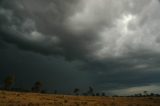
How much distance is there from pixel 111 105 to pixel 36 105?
25642 mm

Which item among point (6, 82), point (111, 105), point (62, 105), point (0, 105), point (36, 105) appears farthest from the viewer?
point (6, 82)

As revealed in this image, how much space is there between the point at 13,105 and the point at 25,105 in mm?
2926

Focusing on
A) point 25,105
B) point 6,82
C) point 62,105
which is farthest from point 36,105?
point 6,82

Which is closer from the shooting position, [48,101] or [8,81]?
[48,101]

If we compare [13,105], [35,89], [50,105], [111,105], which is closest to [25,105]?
[13,105]

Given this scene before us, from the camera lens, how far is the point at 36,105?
57.1 m

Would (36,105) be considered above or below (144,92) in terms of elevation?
below

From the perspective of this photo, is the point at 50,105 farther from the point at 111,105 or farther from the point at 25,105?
the point at 111,105

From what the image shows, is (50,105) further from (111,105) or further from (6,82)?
(6,82)

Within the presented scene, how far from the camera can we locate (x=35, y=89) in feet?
637

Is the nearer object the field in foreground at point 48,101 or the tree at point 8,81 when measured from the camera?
the field in foreground at point 48,101

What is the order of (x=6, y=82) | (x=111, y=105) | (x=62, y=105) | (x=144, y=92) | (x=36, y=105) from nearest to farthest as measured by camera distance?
(x=36, y=105) → (x=62, y=105) → (x=111, y=105) → (x=6, y=82) → (x=144, y=92)

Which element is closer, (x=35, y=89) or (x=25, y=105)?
(x=25, y=105)

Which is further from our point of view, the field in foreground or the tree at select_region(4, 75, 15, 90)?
the tree at select_region(4, 75, 15, 90)
